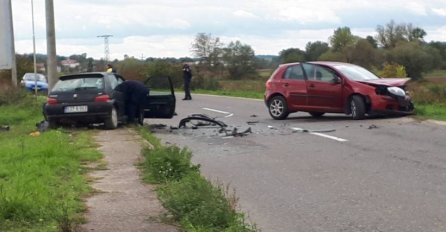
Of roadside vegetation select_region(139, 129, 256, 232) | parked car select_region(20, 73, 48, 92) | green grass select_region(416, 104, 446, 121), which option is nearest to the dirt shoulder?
roadside vegetation select_region(139, 129, 256, 232)

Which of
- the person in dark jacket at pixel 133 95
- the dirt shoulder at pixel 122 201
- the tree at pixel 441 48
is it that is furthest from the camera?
the tree at pixel 441 48

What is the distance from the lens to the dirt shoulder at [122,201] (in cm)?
638

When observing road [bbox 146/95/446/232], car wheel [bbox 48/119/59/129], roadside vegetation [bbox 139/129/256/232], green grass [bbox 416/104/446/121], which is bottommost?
road [bbox 146/95/446/232]

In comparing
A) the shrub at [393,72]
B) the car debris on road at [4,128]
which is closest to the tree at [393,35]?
the shrub at [393,72]

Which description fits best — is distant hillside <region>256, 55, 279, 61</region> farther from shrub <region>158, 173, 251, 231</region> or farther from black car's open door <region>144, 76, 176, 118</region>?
shrub <region>158, 173, 251, 231</region>

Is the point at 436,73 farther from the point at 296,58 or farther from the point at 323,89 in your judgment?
the point at 323,89

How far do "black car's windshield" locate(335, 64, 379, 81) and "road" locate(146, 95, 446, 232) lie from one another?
4.03 ft

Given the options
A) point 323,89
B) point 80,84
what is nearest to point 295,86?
point 323,89

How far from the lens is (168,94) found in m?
17.6

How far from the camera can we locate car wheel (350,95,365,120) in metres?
17.7

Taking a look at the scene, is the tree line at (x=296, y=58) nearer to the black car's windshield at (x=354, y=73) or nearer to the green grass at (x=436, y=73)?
the green grass at (x=436, y=73)

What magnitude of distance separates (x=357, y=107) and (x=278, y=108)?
2.59 meters

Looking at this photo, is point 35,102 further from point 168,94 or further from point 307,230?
point 307,230

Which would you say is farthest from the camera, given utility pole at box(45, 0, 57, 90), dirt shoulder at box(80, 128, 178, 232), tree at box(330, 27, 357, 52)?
tree at box(330, 27, 357, 52)
